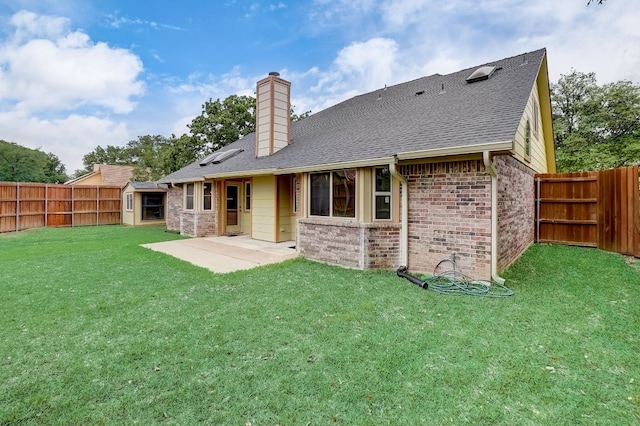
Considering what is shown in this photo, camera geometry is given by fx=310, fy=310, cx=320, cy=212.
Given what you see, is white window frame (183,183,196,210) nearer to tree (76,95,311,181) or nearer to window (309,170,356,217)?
window (309,170,356,217)

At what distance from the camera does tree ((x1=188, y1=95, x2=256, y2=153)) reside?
2234 centimetres

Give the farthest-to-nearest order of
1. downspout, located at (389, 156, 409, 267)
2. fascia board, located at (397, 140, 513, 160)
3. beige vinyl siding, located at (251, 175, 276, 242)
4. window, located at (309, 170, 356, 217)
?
beige vinyl siding, located at (251, 175, 276, 242) → window, located at (309, 170, 356, 217) → downspout, located at (389, 156, 409, 267) → fascia board, located at (397, 140, 513, 160)

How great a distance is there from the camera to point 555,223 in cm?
927

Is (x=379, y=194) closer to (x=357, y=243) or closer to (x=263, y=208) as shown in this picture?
(x=357, y=243)

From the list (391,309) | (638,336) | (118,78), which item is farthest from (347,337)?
(118,78)

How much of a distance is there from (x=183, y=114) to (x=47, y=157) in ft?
101

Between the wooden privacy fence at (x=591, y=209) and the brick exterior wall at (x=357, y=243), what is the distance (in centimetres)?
579

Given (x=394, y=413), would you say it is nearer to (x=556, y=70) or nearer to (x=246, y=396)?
(x=246, y=396)

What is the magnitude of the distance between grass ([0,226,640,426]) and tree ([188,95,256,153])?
712 inches

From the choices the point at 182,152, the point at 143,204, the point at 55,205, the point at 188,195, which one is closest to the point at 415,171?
the point at 188,195

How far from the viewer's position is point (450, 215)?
5.76 meters

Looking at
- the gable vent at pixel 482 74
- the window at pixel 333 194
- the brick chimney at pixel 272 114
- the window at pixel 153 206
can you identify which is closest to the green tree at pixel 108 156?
the window at pixel 153 206

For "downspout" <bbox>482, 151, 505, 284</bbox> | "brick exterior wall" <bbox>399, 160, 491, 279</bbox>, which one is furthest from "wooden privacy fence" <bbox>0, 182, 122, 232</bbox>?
"downspout" <bbox>482, 151, 505, 284</bbox>

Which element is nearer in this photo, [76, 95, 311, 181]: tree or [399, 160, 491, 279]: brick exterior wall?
[399, 160, 491, 279]: brick exterior wall
